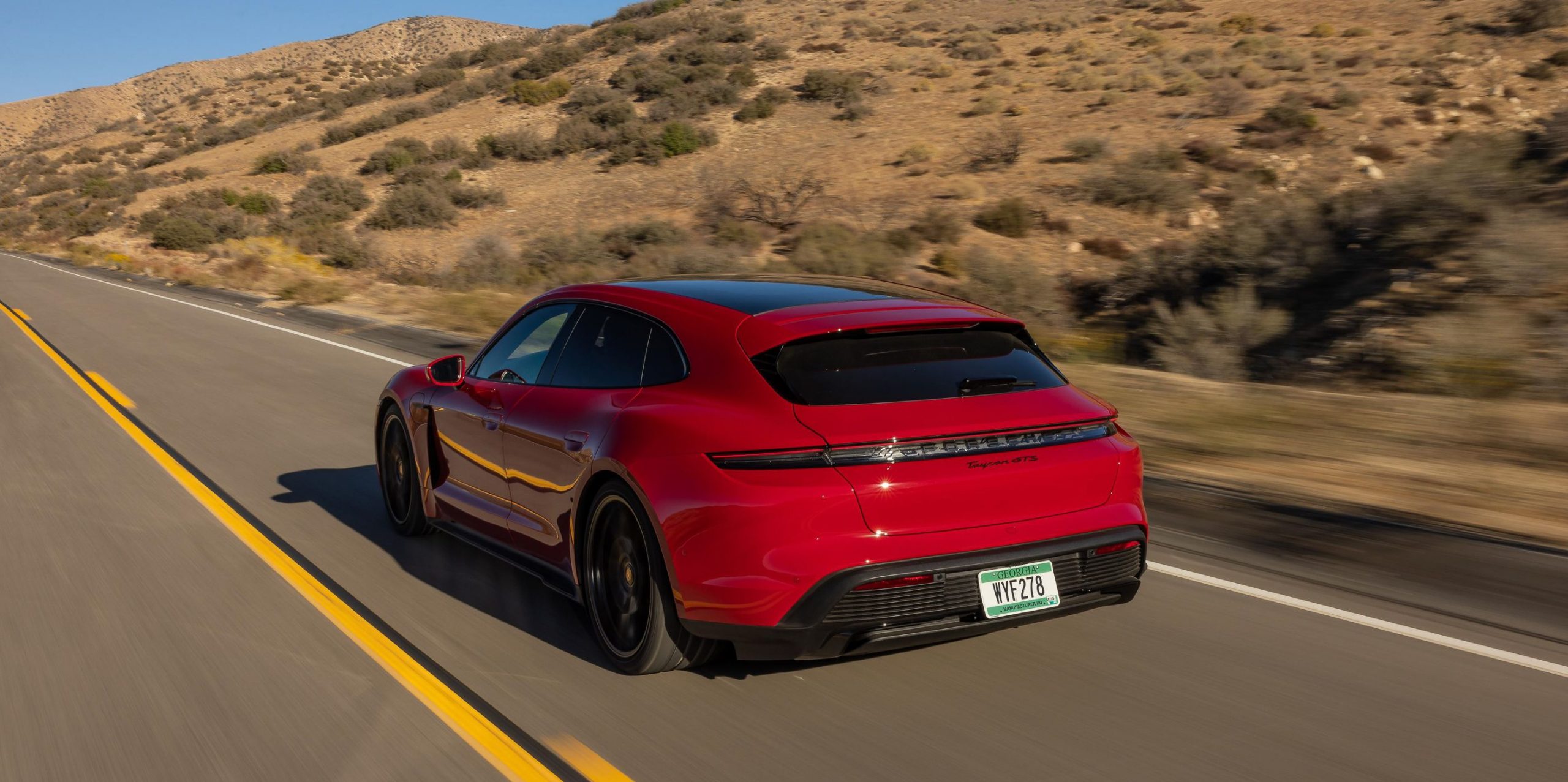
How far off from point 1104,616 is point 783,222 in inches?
958

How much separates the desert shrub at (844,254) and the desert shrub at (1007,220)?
8.26 feet

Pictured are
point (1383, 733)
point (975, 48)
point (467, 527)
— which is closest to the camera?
point (1383, 733)

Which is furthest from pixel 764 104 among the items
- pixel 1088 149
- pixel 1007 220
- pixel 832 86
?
pixel 1007 220

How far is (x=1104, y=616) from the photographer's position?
17.9 feet

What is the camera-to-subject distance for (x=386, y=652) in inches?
199

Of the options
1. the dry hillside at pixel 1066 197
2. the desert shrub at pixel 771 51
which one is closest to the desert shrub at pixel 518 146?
the dry hillside at pixel 1066 197

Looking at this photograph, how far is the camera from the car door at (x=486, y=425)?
223 inches

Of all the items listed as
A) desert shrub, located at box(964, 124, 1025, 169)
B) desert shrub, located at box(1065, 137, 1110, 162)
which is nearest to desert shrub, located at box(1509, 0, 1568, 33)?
desert shrub, located at box(1065, 137, 1110, 162)

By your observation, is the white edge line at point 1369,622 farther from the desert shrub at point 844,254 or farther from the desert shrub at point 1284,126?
the desert shrub at point 1284,126

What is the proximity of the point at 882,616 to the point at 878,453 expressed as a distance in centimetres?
52

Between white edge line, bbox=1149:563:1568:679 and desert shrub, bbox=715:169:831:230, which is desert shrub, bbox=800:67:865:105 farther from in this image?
white edge line, bbox=1149:563:1568:679

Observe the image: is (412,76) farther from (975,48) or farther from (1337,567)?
(1337,567)

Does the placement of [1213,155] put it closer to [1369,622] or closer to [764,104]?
[764,104]

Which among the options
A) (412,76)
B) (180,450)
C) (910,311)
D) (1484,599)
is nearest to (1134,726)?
(910,311)
